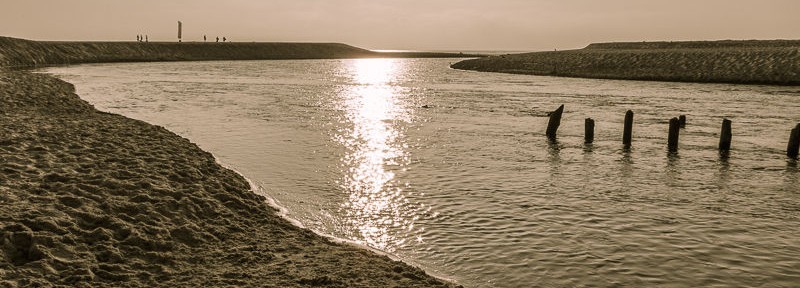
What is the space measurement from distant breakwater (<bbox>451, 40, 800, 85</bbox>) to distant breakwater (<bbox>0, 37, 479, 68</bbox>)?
5960 cm

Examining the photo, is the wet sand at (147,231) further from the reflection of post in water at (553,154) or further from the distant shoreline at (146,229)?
the reflection of post in water at (553,154)

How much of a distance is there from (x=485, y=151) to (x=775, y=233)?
1041 centimetres

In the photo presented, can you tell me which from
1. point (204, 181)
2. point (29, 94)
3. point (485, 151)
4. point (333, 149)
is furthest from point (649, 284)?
point (29, 94)

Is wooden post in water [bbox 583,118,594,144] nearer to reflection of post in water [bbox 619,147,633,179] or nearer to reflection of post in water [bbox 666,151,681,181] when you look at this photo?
reflection of post in water [bbox 619,147,633,179]

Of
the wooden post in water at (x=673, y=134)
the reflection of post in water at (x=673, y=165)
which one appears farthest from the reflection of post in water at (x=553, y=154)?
the wooden post in water at (x=673, y=134)

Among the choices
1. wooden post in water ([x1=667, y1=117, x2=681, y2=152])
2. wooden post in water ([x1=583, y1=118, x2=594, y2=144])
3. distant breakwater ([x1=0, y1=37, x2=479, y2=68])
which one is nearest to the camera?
wooden post in water ([x1=667, y1=117, x2=681, y2=152])

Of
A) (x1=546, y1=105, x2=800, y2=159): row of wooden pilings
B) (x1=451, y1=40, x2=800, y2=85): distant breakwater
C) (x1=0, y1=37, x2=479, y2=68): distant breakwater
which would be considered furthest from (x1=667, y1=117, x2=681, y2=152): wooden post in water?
(x1=0, y1=37, x2=479, y2=68): distant breakwater

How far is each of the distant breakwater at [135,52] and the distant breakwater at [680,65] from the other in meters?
59.6

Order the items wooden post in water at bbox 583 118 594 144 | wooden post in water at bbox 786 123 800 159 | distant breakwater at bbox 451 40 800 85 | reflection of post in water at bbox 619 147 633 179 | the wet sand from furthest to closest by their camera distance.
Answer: distant breakwater at bbox 451 40 800 85
wooden post in water at bbox 583 118 594 144
wooden post in water at bbox 786 123 800 159
reflection of post in water at bbox 619 147 633 179
the wet sand

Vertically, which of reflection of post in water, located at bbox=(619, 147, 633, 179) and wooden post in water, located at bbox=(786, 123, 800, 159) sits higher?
wooden post in water, located at bbox=(786, 123, 800, 159)

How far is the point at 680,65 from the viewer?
236ft

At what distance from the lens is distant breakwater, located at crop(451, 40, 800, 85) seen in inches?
2468

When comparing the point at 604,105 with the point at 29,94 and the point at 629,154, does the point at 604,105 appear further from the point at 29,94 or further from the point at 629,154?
the point at 29,94

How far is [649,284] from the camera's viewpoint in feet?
29.7
